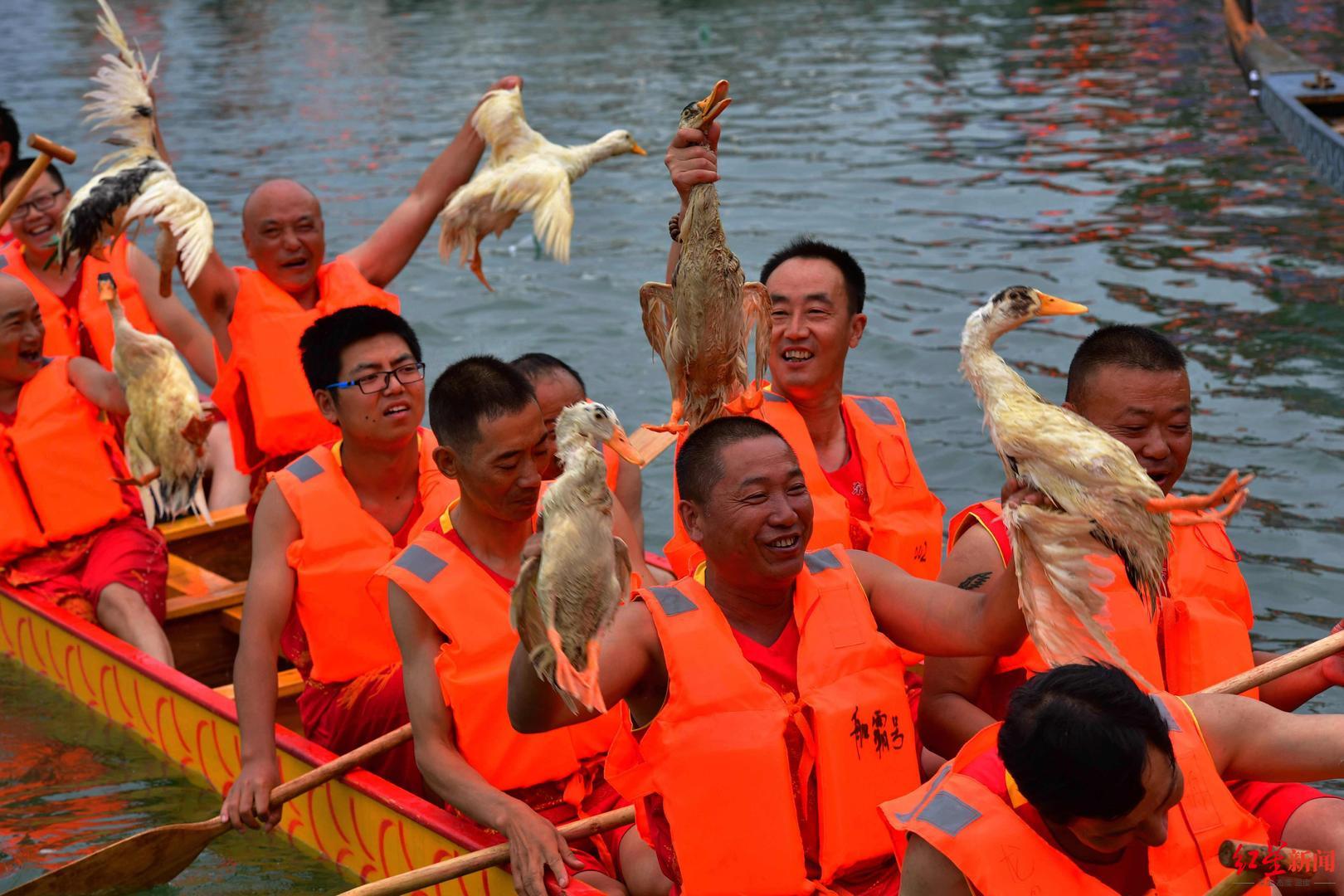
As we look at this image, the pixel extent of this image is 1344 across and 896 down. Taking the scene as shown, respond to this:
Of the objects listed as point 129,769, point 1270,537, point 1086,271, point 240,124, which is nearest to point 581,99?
point 240,124

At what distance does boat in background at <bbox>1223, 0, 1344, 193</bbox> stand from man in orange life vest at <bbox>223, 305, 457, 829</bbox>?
895 cm

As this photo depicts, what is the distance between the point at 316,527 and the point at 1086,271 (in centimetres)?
794

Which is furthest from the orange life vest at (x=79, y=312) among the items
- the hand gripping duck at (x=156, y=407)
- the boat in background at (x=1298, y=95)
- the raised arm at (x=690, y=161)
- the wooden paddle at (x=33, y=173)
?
the boat in background at (x=1298, y=95)

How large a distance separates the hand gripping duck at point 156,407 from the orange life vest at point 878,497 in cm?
173

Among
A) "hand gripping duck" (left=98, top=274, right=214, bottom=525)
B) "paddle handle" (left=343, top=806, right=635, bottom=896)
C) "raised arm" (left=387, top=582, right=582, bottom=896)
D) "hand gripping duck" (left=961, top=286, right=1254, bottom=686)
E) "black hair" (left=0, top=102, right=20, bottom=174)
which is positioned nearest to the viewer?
"hand gripping duck" (left=961, top=286, right=1254, bottom=686)

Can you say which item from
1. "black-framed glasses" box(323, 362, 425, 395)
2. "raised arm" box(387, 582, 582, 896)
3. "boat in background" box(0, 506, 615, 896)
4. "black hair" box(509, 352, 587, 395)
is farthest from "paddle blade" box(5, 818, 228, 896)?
"black hair" box(509, 352, 587, 395)

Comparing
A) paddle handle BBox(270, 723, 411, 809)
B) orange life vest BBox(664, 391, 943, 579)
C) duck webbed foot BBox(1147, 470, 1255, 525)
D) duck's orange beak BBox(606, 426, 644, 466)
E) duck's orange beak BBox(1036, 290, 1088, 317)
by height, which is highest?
duck's orange beak BBox(1036, 290, 1088, 317)

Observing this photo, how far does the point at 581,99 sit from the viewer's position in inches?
692

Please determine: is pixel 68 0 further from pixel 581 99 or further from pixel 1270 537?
pixel 1270 537

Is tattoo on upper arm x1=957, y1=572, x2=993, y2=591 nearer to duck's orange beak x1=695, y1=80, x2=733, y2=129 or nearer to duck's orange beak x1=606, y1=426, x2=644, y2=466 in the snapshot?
duck's orange beak x1=606, y1=426, x2=644, y2=466

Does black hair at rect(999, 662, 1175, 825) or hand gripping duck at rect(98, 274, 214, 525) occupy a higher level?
black hair at rect(999, 662, 1175, 825)

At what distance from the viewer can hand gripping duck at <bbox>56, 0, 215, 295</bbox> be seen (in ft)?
17.8

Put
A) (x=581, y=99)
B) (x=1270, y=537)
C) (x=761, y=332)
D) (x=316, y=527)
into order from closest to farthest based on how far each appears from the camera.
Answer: (x=761, y=332), (x=316, y=527), (x=1270, y=537), (x=581, y=99)

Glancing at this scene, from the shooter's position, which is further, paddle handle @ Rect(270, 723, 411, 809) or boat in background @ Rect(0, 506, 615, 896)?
paddle handle @ Rect(270, 723, 411, 809)
